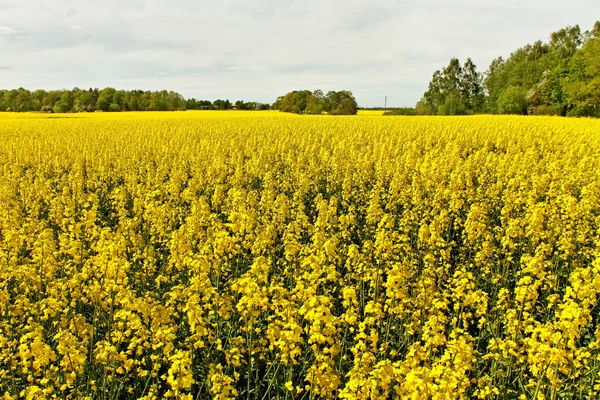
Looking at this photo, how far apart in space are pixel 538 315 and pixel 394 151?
47.0 feet

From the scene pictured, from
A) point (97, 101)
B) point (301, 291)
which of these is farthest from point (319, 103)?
point (301, 291)

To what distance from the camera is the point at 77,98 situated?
89312mm

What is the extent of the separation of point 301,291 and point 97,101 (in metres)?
94.7

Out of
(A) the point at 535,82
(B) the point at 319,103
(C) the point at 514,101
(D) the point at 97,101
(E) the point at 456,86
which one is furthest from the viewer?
(E) the point at 456,86

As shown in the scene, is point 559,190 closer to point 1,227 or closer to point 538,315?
point 538,315

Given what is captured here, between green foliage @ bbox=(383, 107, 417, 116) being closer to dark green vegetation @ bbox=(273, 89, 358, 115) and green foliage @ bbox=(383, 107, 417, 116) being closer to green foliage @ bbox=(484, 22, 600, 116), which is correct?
dark green vegetation @ bbox=(273, 89, 358, 115)

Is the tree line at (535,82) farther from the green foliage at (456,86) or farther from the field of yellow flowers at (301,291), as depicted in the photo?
the field of yellow flowers at (301,291)

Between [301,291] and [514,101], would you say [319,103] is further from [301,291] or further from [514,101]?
[301,291]

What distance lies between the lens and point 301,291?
5305 millimetres

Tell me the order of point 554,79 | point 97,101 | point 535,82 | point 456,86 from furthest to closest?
point 456,86, point 97,101, point 535,82, point 554,79

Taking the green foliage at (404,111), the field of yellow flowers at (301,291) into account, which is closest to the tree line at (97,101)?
the green foliage at (404,111)

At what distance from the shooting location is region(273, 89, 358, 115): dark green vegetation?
269 ft

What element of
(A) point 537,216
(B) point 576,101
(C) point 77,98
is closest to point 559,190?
(A) point 537,216

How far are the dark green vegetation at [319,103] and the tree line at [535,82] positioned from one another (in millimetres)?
14984
